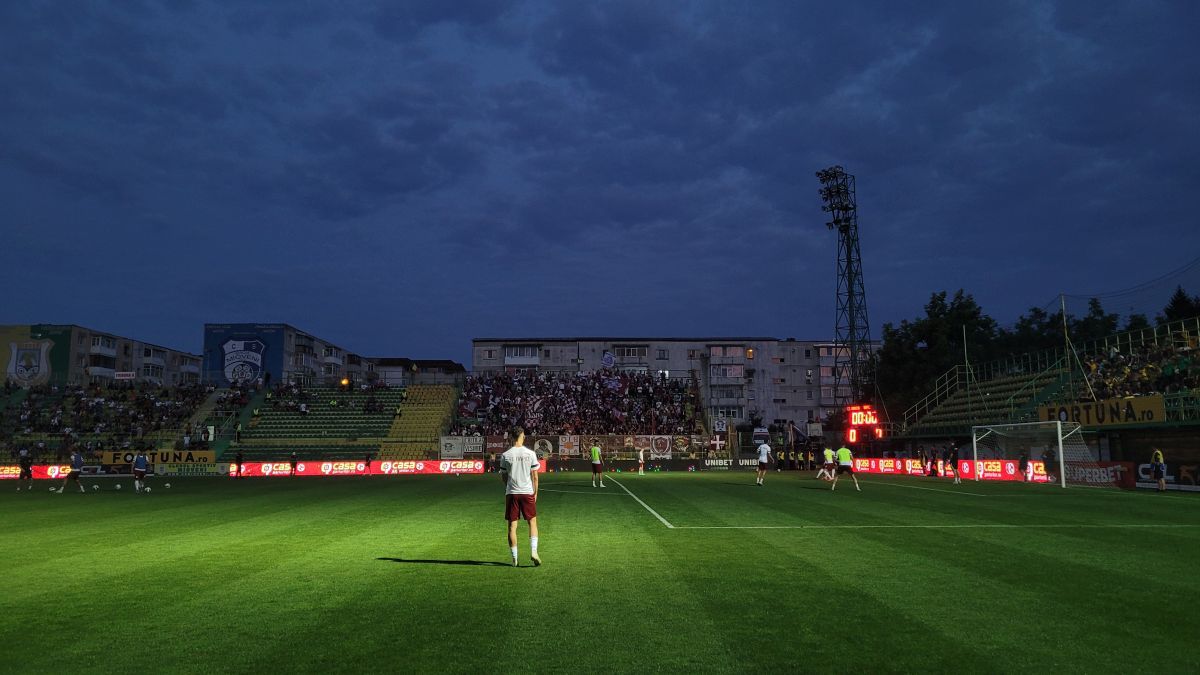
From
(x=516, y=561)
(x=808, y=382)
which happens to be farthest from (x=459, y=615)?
(x=808, y=382)

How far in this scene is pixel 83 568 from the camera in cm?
1117

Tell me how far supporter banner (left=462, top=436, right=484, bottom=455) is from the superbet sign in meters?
26.1

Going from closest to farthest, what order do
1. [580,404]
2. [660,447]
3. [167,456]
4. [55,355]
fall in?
1. [167,456]
2. [660,447]
3. [580,404]
4. [55,355]

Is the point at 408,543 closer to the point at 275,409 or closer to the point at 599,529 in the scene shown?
the point at 599,529

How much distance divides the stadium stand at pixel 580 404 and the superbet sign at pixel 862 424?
1179 cm

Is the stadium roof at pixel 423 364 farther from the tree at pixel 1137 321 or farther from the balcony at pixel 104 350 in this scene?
the tree at pixel 1137 321

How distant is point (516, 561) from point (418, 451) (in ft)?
147

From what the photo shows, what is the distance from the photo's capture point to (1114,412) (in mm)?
32750

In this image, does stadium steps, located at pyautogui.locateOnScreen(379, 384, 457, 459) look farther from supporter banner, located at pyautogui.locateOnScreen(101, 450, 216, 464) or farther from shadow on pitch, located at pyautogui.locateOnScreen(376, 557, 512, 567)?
shadow on pitch, located at pyautogui.locateOnScreen(376, 557, 512, 567)

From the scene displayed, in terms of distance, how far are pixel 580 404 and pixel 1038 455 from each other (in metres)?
36.4

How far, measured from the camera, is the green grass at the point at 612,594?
6.40 m

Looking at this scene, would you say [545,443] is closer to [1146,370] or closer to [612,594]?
[1146,370]

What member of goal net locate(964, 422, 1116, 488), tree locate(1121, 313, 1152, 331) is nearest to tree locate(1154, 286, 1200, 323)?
tree locate(1121, 313, 1152, 331)

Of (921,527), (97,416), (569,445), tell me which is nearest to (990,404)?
(569,445)
